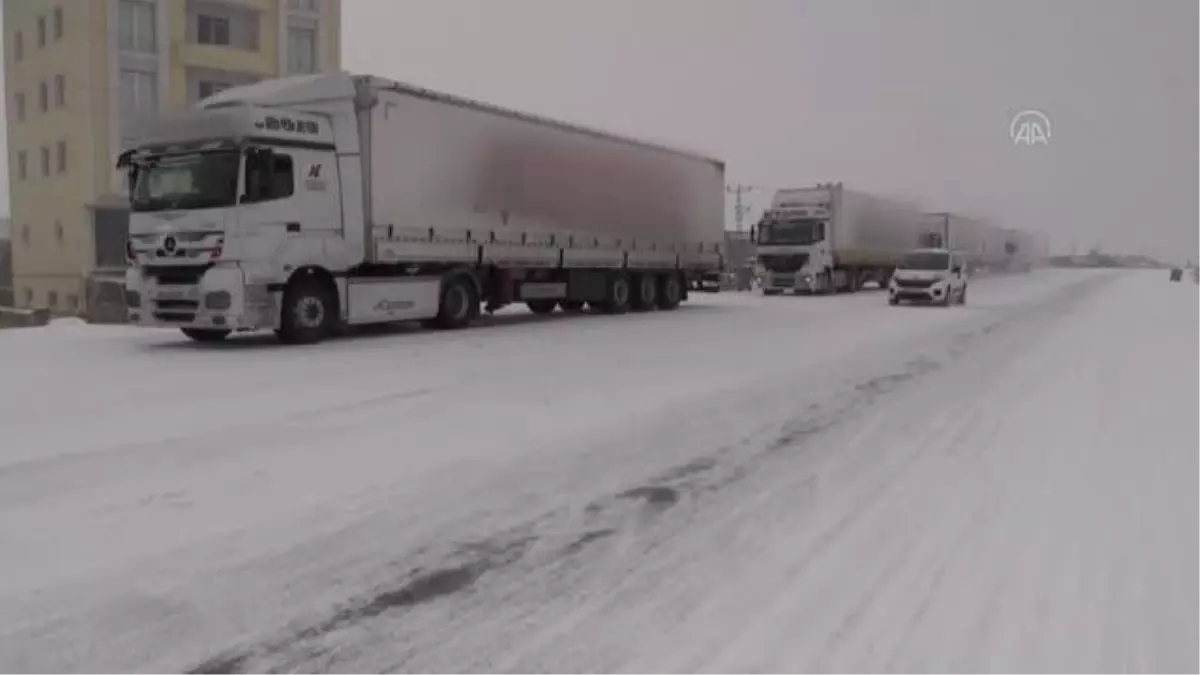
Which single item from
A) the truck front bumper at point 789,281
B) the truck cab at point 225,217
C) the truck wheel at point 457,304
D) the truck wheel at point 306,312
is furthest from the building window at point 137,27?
the truck wheel at point 306,312

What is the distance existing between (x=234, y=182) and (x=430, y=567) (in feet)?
36.0

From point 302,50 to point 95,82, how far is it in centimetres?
784

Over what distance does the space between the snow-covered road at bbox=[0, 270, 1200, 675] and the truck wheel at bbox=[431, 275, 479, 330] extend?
21.9 ft

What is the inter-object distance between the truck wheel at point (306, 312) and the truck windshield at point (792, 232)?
22.2 meters

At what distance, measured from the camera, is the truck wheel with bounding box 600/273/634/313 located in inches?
894

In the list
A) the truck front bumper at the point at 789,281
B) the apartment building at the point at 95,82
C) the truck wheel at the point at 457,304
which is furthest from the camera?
the truck front bumper at the point at 789,281

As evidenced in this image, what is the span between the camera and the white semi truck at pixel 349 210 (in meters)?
14.1

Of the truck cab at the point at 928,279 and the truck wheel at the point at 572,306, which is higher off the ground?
the truck cab at the point at 928,279

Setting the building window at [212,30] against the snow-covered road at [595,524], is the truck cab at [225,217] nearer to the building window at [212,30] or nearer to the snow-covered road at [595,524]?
the snow-covered road at [595,524]

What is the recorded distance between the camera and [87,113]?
31.9 metres

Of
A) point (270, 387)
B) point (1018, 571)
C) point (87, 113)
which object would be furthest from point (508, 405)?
point (87, 113)

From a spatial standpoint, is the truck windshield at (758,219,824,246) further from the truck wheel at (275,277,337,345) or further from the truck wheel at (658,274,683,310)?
the truck wheel at (275,277,337,345)

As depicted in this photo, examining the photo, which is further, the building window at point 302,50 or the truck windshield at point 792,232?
the building window at point 302,50

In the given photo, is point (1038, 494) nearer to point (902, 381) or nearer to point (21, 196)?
point (902, 381)
